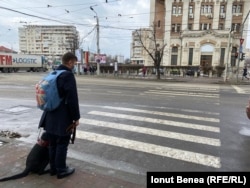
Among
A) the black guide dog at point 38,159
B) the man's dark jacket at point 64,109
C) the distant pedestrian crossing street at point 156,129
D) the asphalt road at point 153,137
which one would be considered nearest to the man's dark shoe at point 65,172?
the black guide dog at point 38,159

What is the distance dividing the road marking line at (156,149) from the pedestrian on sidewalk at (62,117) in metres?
1.84

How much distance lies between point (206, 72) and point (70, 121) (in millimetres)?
36988

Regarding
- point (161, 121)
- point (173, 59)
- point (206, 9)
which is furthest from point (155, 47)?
point (161, 121)

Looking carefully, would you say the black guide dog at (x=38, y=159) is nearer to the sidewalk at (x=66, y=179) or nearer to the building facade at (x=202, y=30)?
Answer: the sidewalk at (x=66, y=179)

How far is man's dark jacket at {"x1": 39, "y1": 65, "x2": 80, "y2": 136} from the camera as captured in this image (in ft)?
11.1

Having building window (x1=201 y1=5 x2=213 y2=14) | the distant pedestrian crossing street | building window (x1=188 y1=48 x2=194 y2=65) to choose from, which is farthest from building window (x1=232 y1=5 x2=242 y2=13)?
the distant pedestrian crossing street

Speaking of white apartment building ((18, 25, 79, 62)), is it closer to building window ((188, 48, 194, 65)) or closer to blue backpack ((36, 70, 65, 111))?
building window ((188, 48, 194, 65))

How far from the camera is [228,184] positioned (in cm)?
345

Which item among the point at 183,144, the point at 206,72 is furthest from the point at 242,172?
the point at 206,72

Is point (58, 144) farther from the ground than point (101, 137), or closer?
farther from the ground

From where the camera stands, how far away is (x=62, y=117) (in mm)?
3482

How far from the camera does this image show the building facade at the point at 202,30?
161 feet

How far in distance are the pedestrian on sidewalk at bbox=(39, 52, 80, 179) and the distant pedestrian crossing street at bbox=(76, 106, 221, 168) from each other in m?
1.80

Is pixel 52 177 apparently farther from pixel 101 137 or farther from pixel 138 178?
pixel 101 137
